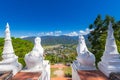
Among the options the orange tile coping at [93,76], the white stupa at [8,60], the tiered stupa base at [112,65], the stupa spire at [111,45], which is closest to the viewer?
the orange tile coping at [93,76]

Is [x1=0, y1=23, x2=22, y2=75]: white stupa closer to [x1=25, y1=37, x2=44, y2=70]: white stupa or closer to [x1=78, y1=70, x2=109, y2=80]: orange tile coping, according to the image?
[x1=25, y1=37, x2=44, y2=70]: white stupa

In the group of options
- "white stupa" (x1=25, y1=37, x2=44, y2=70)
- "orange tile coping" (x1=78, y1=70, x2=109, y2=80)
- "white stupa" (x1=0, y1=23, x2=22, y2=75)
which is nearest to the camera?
"orange tile coping" (x1=78, y1=70, x2=109, y2=80)

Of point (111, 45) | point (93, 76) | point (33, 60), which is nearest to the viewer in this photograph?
point (93, 76)

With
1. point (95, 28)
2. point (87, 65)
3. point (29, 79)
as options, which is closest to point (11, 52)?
point (29, 79)

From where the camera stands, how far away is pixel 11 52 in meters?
8.68

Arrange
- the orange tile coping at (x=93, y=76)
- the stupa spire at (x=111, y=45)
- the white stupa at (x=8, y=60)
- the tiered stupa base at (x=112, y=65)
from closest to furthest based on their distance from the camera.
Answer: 1. the orange tile coping at (x=93, y=76)
2. the tiered stupa base at (x=112, y=65)
3. the stupa spire at (x=111, y=45)
4. the white stupa at (x=8, y=60)

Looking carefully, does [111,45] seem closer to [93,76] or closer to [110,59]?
[110,59]

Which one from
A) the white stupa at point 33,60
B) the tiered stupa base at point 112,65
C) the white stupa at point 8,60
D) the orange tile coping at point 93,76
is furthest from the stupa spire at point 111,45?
the white stupa at point 8,60

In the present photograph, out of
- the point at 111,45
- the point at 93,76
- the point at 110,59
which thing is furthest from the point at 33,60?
the point at 111,45

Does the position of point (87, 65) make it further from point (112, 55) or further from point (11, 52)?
point (11, 52)

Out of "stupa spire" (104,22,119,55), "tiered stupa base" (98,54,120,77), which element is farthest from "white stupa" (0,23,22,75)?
"stupa spire" (104,22,119,55)

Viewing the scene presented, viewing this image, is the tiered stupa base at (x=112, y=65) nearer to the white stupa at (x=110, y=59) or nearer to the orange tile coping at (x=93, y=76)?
the white stupa at (x=110, y=59)

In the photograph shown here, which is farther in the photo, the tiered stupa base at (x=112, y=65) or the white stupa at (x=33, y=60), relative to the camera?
the white stupa at (x=33, y=60)

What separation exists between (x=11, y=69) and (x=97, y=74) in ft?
12.6
